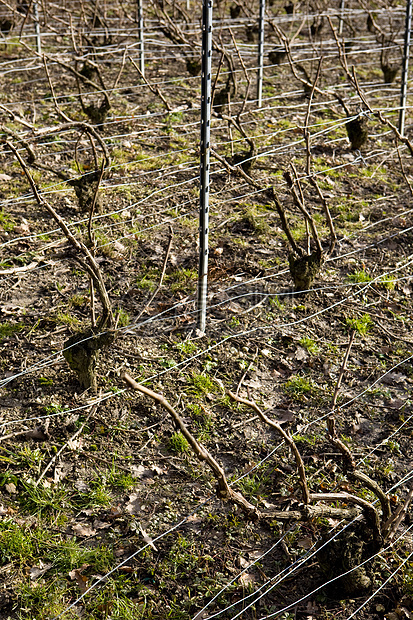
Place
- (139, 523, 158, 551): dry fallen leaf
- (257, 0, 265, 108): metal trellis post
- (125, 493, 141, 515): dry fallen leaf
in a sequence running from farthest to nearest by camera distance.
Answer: (257, 0, 265, 108): metal trellis post
(125, 493, 141, 515): dry fallen leaf
(139, 523, 158, 551): dry fallen leaf

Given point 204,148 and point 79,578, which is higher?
point 204,148

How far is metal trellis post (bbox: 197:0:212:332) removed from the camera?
3049 millimetres

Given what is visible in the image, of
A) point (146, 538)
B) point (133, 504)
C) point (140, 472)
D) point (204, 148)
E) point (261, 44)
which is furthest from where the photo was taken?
point (261, 44)

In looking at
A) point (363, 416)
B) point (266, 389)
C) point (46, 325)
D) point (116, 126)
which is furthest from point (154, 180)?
point (363, 416)

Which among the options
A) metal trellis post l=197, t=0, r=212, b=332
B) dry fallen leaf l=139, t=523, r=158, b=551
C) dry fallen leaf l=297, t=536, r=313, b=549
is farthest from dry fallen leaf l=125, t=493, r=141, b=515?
metal trellis post l=197, t=0, r=212, b=332

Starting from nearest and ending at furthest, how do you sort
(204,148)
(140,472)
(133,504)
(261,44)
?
(133,504) < (140,472) < (204,148) < (261,44)

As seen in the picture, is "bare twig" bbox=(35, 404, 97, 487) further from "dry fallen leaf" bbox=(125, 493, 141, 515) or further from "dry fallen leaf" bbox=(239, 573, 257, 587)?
"dry fallen leaf" bbox=(239, 573, 257, 587)

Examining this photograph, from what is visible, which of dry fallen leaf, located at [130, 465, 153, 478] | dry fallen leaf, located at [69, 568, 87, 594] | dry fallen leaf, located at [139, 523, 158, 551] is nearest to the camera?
dry fallen leaf, located at [69, 568, 87, 594]

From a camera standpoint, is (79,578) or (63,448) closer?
(79,578)

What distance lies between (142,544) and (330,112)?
5.72 m

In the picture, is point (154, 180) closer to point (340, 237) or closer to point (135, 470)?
point (340, 237)

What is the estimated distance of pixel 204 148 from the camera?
3.31m

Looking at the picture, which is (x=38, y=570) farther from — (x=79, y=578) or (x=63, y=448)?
(x=63, y=448)

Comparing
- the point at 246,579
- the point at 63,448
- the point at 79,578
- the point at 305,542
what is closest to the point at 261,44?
the point at 63,448
